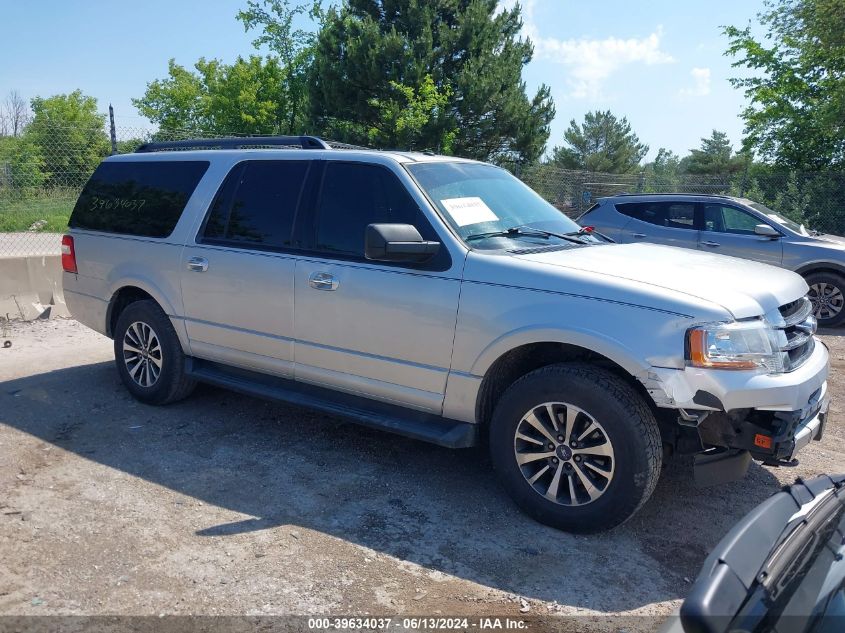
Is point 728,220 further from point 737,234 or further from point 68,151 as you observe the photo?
point 68,151

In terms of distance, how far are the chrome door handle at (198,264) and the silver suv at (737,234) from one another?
7.12 meters

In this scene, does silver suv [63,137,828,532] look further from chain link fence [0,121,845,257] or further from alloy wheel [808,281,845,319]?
chain link fence [0,121,845,257]

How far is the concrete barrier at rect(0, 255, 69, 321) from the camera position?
26.6 feet

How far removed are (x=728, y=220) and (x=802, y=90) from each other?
33.2ft

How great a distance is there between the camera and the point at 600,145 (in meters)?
47.3

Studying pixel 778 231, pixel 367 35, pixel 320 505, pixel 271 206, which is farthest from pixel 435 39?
pixel 320 505

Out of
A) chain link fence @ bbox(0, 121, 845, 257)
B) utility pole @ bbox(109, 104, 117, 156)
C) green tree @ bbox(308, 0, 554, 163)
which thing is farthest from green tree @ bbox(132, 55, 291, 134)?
utility pole @ bbox(109, 104, 117, 156)

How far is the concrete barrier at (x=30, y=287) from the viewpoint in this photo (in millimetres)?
8094

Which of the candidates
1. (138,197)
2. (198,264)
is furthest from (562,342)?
(138,197)

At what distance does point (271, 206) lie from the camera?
4.79m

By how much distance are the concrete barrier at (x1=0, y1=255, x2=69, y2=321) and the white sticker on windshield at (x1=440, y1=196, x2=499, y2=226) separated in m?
6.23

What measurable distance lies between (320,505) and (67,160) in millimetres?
11712

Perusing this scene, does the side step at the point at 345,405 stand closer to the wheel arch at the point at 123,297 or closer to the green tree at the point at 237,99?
the wheel arch at the point at 123,297

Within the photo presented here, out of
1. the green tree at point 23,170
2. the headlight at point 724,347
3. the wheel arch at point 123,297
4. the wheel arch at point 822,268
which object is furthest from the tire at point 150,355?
the green tree at point 23,170
